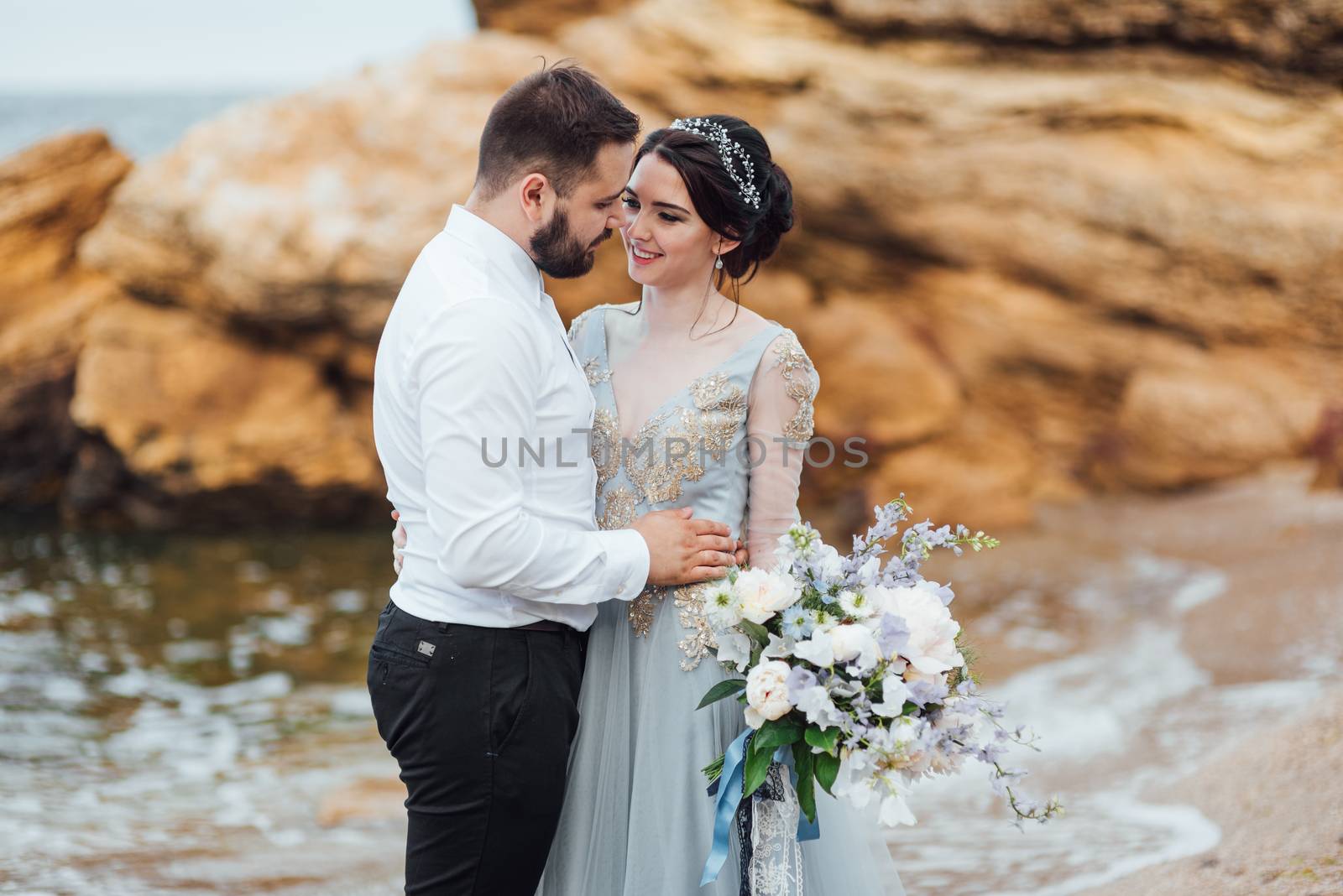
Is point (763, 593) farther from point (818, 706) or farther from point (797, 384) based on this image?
point (797, 384)

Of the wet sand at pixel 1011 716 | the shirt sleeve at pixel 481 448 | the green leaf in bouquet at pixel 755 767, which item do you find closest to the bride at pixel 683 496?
the green leaf in bouquet at pixel 755 767

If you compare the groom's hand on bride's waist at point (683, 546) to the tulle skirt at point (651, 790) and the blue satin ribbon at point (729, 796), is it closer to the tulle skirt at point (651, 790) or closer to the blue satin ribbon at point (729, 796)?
the tulle skirt at point (651, 790)

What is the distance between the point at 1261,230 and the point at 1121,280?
103 centimetres

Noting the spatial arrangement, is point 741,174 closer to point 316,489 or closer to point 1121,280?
point 1121,280

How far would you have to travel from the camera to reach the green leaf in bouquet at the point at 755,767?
8.03 ft

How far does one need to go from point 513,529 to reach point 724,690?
24.3 inches

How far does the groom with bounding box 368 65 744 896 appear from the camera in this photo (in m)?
2.31

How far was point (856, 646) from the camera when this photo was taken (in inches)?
90.7

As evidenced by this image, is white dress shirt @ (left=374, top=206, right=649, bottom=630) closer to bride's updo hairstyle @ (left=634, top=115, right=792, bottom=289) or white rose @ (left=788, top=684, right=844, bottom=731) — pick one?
white rose @ (left=788, top=684, right=844, bottom=731)

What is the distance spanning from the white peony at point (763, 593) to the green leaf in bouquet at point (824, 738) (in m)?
0.24

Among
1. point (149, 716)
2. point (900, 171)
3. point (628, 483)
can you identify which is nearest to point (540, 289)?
point (628, 483)

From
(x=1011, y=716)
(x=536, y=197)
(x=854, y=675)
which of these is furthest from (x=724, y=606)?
(x=1011, y=716)

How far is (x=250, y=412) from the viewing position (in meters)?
10.7

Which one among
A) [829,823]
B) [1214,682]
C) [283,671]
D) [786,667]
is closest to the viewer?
[786,667]
